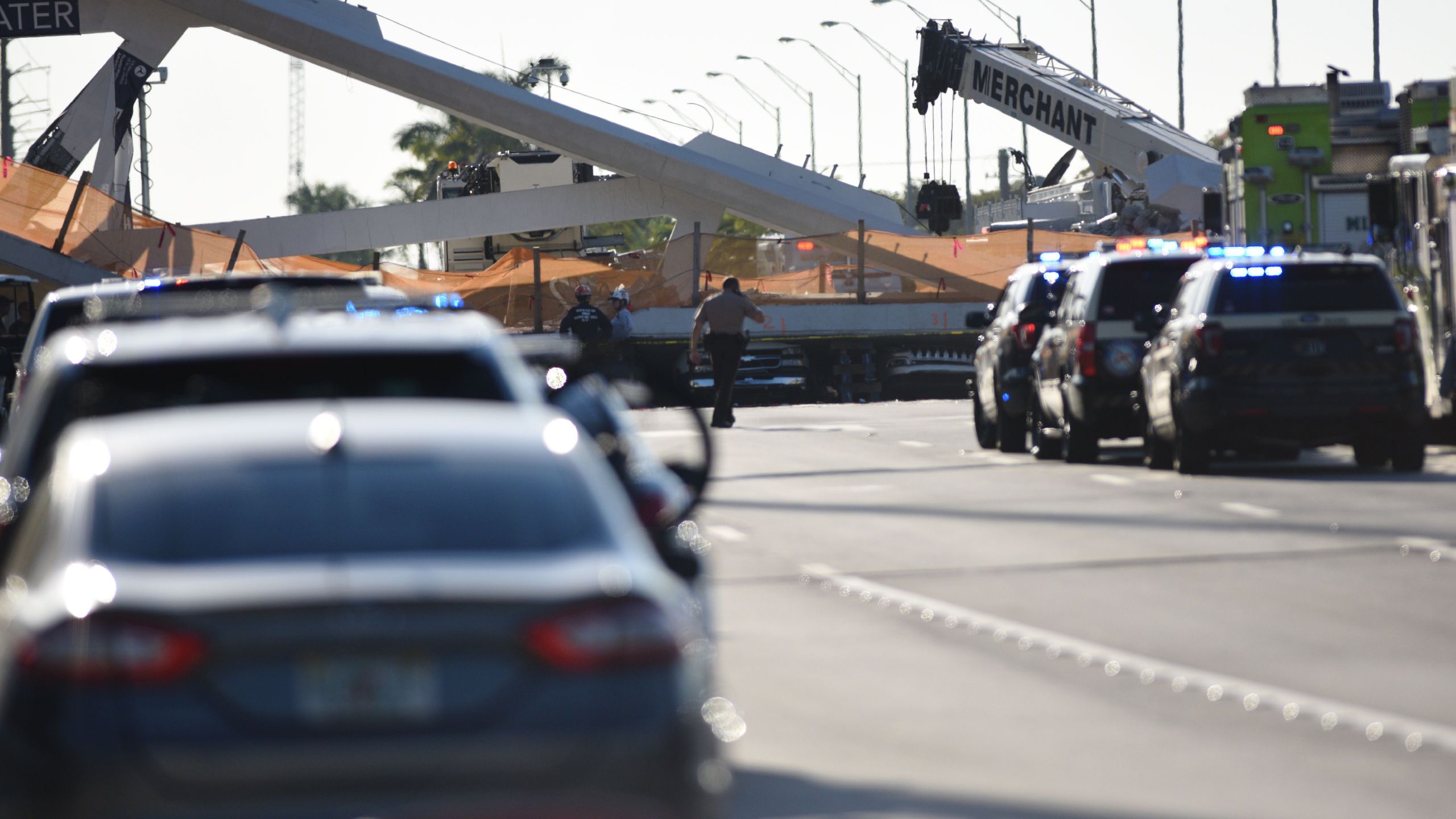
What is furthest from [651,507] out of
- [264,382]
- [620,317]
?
[620,317]

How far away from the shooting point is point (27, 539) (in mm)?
5180

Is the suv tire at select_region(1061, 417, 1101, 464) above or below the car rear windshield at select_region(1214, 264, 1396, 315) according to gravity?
below

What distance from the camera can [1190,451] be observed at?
18578 millimetres

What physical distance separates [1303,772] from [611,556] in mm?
3144

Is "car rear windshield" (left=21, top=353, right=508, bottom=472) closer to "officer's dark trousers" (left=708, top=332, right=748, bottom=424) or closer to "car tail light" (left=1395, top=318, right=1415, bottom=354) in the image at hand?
"car tail light" (left=1395, top=318, right=1415, bottom=354)

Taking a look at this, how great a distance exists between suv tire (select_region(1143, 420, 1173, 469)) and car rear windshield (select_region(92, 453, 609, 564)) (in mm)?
14776

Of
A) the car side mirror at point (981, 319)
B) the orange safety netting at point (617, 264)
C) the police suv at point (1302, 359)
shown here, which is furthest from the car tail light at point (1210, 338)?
the orange safety netting at point (617, 264)

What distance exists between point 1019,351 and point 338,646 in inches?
738

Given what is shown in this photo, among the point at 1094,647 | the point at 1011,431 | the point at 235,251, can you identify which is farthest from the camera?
the point at 235,251

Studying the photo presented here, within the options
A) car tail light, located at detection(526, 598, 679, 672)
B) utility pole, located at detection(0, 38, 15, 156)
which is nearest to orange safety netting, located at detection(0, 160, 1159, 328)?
car tail light, located at detection(526, 598, 679, 672)

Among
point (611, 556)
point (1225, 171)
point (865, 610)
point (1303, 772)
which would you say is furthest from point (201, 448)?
point (1225, 171)

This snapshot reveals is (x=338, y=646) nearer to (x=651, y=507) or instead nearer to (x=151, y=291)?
(x=651, y=507)

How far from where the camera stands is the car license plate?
14.7ft

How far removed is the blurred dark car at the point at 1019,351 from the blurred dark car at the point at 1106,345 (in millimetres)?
1330
